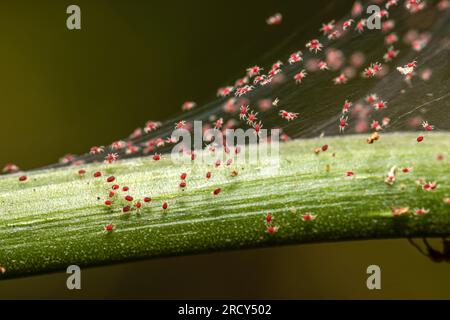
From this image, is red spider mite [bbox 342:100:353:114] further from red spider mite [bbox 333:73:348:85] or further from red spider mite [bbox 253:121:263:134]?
red spider mite [bbox 253:121:263:134]

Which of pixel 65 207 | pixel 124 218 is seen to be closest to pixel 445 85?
pixel 124 218

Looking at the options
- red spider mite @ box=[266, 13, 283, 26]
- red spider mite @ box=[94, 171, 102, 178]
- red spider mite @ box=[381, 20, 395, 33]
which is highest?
red spider mite @ box=[266, 13, 283, 26]

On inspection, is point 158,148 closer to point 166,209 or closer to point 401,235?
point 166,209

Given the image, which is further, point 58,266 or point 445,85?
point 445,85

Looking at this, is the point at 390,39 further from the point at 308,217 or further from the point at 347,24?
the point at 308,217

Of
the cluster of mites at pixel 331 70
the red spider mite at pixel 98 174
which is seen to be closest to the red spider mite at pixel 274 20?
the cluster of mites at pixel 331 70

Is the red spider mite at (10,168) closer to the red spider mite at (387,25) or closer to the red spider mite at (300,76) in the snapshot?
the red spider mite at (300,76)

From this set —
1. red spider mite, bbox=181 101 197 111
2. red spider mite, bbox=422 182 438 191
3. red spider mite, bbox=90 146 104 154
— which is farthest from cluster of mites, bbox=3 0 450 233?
red spider mite, bbox=422 182 438 191
